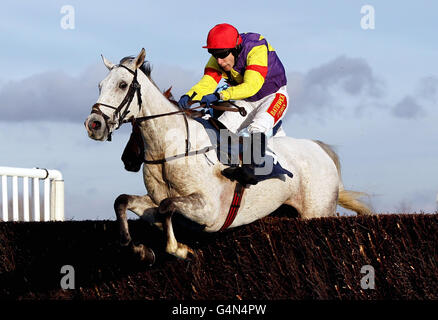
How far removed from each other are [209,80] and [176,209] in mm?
1703

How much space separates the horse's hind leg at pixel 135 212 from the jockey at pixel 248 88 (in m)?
0.77

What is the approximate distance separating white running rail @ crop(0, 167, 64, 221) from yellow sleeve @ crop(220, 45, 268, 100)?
5747mm

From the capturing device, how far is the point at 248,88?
6.73 metres

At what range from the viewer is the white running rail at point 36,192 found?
11375 millimetres

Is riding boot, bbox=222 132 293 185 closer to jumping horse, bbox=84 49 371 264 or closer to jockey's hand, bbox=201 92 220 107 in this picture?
jumping horse, bbox=84 49 371 264

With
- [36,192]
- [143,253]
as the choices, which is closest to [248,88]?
[143,253]

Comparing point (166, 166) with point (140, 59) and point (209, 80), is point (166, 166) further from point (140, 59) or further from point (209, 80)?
point (209, 80)

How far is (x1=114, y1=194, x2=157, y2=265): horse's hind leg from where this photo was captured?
20.8ft

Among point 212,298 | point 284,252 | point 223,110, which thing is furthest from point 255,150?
point 212,298

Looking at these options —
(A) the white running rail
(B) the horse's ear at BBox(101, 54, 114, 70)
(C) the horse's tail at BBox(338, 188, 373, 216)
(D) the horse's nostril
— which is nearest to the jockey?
(B) the horse's ear at BBox(101, 54, 114, 70)

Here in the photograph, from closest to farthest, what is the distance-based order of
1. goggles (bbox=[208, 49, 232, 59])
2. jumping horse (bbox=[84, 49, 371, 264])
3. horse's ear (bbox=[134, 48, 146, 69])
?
jumping horse (bbox=[84, 49, 371, 264]) < horse's ear (bbox=[134, 48, 146, 69]) < goggles (bbox=[208, 49, 232, 59])

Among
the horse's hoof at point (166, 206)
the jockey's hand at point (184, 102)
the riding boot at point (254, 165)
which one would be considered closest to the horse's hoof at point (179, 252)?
the horse's hoof at point (166, 206)
